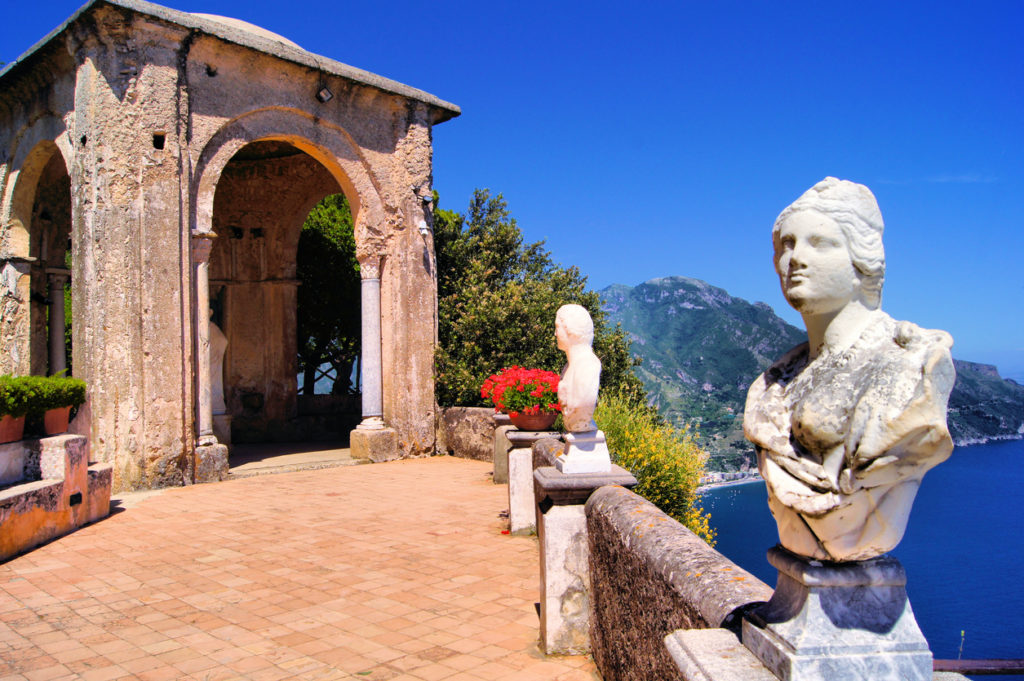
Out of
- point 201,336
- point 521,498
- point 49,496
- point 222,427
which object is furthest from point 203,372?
point 521,498

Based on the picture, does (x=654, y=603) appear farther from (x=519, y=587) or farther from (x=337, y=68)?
(x=337, y=68)

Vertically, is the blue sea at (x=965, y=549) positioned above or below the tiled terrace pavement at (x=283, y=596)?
below

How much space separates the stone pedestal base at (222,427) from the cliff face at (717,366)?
7305mm

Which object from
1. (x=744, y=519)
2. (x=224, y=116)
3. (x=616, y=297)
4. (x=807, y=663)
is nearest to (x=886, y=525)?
(x=807, y=663)

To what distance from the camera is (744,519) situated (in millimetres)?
17953

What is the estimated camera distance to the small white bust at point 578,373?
4.67 metres

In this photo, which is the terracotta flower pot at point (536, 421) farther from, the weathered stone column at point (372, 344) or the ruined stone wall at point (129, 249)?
the weathered stone column at point (372, 344)

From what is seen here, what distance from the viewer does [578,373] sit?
4840mm

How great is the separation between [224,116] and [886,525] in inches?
397

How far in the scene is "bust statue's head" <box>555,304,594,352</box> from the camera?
4977mm

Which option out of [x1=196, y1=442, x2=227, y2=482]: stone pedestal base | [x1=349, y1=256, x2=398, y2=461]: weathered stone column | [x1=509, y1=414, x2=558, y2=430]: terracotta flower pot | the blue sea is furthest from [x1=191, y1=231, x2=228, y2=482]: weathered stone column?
the blue sea

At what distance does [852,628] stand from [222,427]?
12.7 meters

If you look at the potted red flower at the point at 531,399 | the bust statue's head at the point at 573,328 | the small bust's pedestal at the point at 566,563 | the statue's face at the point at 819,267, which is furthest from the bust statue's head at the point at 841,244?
the potted red flower at the point at 531,399

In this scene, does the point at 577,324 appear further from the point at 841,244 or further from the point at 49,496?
the point at 49,496
